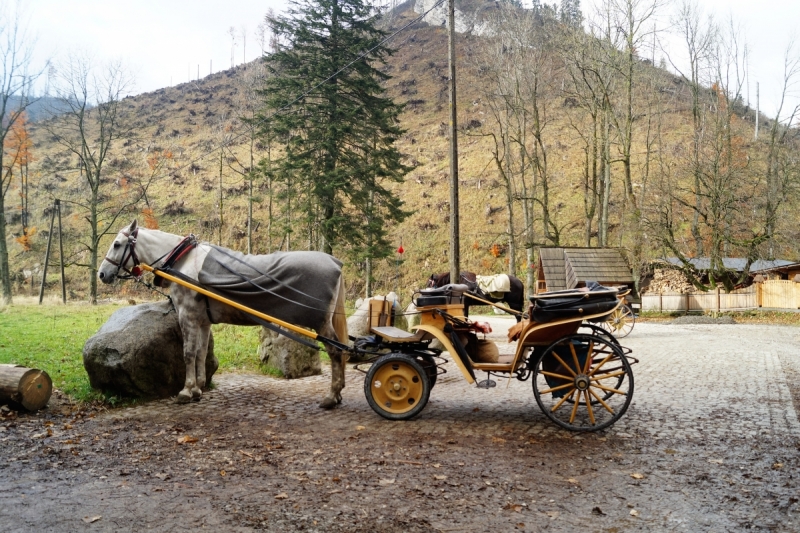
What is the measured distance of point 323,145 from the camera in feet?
71.4

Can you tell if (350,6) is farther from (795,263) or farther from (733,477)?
(795,263)

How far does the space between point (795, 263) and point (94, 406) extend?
1329 inches

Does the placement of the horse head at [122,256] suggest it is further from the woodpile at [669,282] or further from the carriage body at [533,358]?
the woodpile at [669,282]

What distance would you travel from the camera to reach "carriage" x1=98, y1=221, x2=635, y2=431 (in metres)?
5.74

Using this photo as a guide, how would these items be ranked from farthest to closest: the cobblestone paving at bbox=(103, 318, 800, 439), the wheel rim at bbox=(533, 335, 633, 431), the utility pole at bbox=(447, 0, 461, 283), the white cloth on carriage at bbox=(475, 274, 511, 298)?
the utility pole at bbox=(447, 0, 461, 283) → the white cloth on carriage at bbox=(475, 274, 511, 298) → the cobblestone paving at bbox=(103, 318, 800, 439) → the wheel rim at bbox=(533, 335, 633, 431)

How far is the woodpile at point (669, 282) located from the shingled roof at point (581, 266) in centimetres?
1224

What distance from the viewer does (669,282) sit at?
104ft

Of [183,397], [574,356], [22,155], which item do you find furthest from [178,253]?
[22,155]

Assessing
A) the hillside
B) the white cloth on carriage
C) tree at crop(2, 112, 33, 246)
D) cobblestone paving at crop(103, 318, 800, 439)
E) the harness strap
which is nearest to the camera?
cobblestone paving at crop(103, 318, 800, 439)

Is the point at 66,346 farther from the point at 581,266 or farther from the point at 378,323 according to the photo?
the point at 581,266

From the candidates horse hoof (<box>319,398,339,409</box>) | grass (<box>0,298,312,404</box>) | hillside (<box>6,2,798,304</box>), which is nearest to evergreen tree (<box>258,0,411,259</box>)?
hillside (<box>6,2,798,304</box>)

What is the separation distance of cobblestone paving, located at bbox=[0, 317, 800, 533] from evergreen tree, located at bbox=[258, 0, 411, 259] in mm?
14958

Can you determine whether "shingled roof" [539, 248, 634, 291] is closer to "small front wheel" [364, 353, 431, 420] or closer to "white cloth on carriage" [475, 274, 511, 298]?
"white cloth on carriage" [475, 274, 511, 298]

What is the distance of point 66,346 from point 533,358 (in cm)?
961
